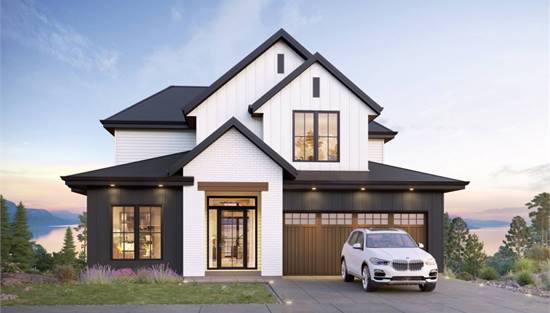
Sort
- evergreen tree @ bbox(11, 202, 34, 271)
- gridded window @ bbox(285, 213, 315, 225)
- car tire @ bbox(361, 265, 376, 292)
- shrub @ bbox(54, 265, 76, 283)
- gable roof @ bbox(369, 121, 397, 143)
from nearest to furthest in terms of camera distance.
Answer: car tire @ bbox(361, 265, 376, 292) < shrub @ bbox(54, 265, 76, 283) < gridded window @ bbox(285, 213, 315, 225) < gable roof @ bbox(369, 121, 397, 143) < evergreen tree @ bbox(11, 202, 34, 271)

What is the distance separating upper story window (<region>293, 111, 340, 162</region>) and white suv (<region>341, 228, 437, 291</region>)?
16.0ft

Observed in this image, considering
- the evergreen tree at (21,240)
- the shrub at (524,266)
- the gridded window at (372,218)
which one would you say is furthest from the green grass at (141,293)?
the evergreen tree at (21,240)

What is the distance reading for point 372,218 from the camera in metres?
18.7

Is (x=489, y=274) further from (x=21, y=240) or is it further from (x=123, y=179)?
(x=21, y=240)

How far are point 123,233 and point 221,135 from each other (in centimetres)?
500

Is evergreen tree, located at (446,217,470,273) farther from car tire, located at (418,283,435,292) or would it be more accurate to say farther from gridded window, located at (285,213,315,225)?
car tire, located at (418,283,435,292)

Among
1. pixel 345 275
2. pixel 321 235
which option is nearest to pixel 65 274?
pixel 321 235

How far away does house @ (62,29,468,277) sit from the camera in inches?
677

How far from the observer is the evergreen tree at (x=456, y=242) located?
52.1 metres

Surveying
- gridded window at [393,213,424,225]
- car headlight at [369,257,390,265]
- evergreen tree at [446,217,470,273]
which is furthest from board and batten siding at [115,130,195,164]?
evergreen tree at [446,217,470,273]

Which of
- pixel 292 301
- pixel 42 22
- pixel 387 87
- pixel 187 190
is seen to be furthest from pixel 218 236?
pixel 387 87

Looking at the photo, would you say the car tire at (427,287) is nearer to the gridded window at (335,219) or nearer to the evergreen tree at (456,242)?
the gridded window at (335,219)

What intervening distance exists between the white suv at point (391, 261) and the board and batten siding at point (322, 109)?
15.4 feet

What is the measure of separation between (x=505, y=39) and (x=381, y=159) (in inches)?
342
